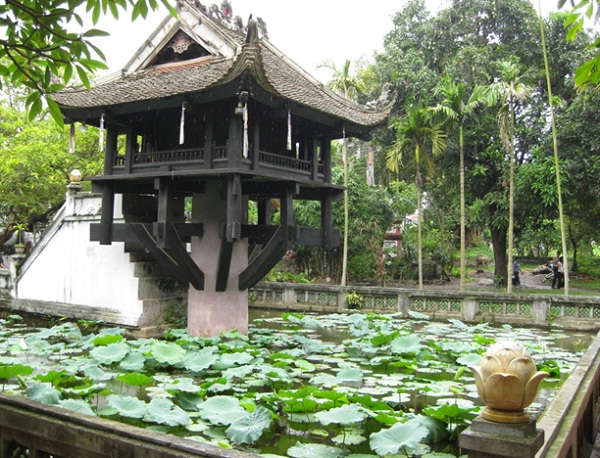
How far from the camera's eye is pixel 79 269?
12.4m

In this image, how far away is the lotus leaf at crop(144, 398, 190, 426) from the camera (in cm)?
454

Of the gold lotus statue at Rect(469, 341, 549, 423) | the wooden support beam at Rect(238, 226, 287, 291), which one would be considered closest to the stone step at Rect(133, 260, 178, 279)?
the wooden support beam at Rect(238, 226, 287, 291)

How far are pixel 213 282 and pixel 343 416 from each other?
614 centimetres

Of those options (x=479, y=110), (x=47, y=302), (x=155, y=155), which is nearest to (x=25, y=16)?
(x=155, y=155)

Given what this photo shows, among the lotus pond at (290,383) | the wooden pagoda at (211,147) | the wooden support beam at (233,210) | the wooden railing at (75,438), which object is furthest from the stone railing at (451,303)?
the wooden railing at (75,438)

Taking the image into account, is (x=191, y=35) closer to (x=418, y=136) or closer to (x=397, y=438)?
(x=397, y=438)

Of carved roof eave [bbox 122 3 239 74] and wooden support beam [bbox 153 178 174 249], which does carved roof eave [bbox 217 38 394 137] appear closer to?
carved roof eave [bbox 122 3 239 74]

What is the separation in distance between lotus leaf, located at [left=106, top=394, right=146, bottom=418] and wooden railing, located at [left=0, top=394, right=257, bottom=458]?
1.14 metres

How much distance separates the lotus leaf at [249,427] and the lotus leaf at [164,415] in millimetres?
446

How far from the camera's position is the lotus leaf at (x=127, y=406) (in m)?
4.57

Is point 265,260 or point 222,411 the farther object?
point 265,260

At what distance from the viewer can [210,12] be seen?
35.2ft

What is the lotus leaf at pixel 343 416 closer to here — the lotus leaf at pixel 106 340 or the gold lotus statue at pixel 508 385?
the gold lotus statue at pixel 508 385

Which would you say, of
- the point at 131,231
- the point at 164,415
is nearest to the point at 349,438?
the point at 164,415
